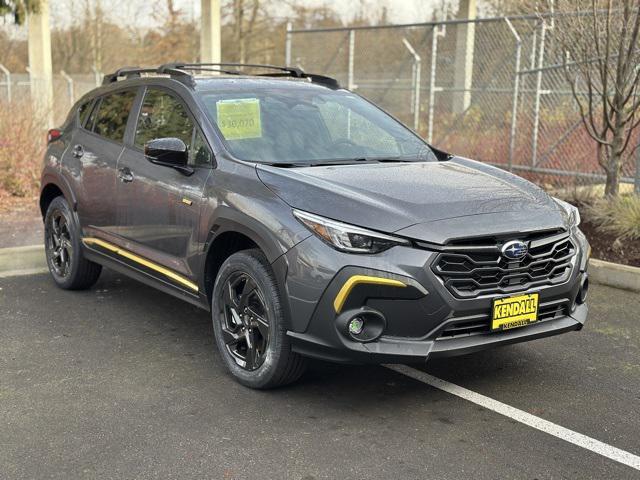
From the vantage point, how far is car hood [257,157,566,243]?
3.81m

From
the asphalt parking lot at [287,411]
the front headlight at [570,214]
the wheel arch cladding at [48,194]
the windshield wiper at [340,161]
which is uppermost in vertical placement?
the windshield wiper at [340,161]

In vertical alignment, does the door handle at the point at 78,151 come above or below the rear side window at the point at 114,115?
below

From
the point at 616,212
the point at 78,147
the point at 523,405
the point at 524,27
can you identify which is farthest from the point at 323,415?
the point at 524,27

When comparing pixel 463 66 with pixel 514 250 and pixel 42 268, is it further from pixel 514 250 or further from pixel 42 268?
pixel 514 250

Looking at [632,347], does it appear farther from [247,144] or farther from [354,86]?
[354,86]

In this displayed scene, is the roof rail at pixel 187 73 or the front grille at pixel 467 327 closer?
the front grille at pixel 467 327

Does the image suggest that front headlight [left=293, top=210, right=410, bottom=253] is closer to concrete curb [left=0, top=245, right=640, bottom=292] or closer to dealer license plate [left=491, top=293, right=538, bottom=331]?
dealer license plate [left=491, top=293, right=538, bottom=331]

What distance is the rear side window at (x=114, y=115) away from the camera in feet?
18.7

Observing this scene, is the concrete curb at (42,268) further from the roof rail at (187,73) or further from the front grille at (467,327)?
the front grille at (467,327)

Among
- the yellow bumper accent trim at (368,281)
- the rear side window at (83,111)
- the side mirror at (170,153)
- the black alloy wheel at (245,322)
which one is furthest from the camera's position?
the rear side window at (83,111)

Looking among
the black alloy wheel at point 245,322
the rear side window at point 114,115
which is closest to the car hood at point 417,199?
the black alloy wheel at point 245,322

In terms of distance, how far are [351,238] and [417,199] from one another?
46 centimetres

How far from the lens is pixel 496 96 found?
12.4m

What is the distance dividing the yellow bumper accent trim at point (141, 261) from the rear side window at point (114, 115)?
775 millimetres
